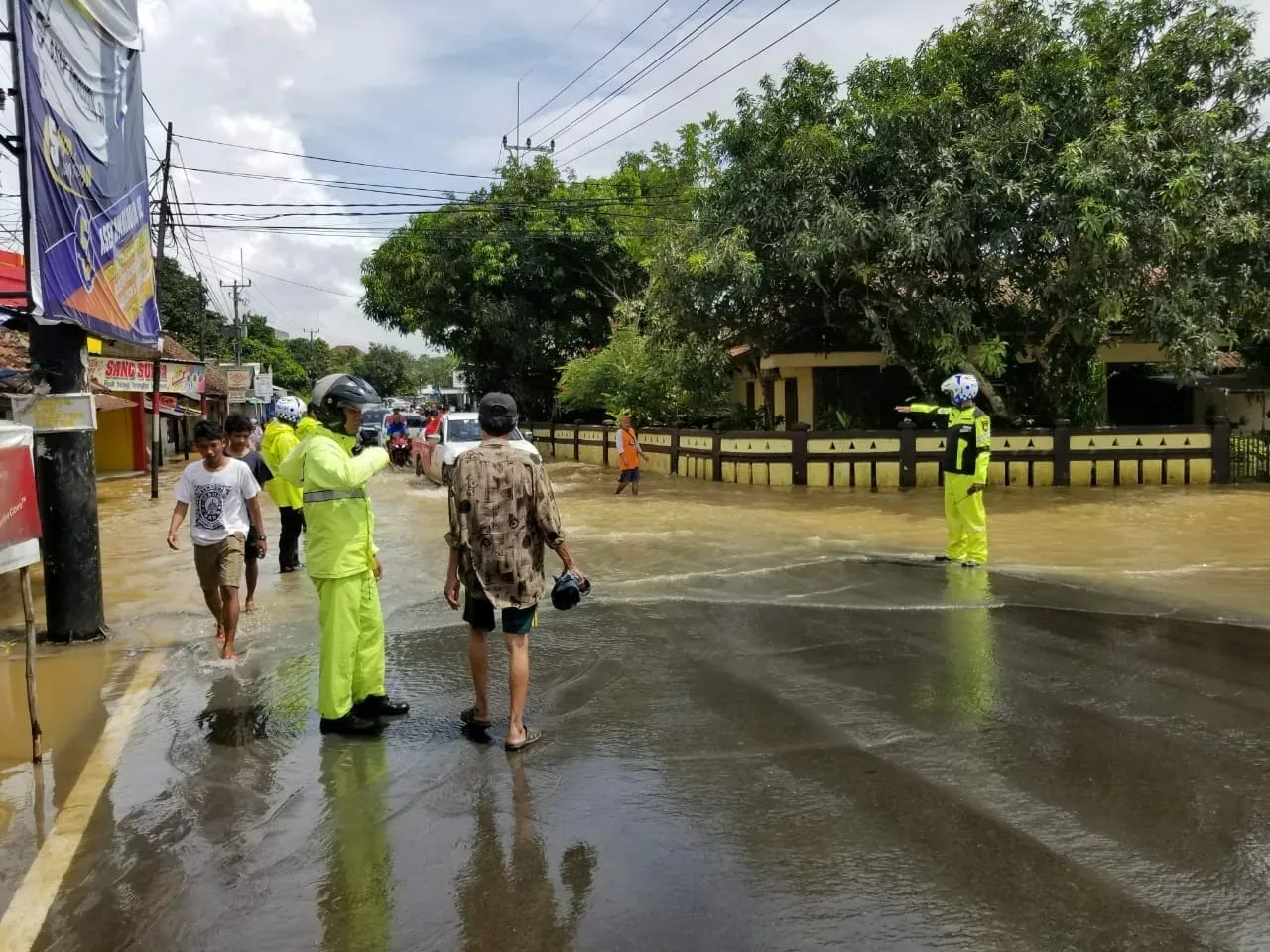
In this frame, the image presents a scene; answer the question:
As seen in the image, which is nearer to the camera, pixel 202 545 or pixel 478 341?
pixel 202 545

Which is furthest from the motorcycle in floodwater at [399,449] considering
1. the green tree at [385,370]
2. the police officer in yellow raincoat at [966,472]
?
the green tree at [385,370]

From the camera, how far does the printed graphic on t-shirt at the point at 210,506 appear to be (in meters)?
6.70

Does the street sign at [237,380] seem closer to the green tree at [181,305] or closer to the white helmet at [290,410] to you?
the green tree at [181,305]

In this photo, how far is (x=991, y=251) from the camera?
15.9 meters

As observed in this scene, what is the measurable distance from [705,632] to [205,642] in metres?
3.66

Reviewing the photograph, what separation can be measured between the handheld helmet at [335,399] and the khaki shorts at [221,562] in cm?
194

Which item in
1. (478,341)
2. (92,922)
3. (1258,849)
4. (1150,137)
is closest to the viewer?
(92,922)

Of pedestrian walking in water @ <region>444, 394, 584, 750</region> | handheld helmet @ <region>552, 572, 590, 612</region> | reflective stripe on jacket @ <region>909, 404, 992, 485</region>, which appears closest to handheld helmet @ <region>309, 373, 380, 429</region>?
pedestrian walking in water @ <region>444, 394, 584, 750</region>

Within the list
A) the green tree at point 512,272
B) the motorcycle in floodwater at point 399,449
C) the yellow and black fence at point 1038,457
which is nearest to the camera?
the yellow and black fence at point 1038,457

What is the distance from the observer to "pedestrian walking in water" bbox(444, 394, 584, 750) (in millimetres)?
4793

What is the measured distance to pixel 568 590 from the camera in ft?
16.0

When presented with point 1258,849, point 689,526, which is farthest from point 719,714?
point 689,526

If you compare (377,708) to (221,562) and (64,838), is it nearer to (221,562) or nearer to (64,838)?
(64,838)

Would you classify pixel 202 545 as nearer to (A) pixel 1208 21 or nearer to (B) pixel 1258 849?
(B) pixel 1258 849
